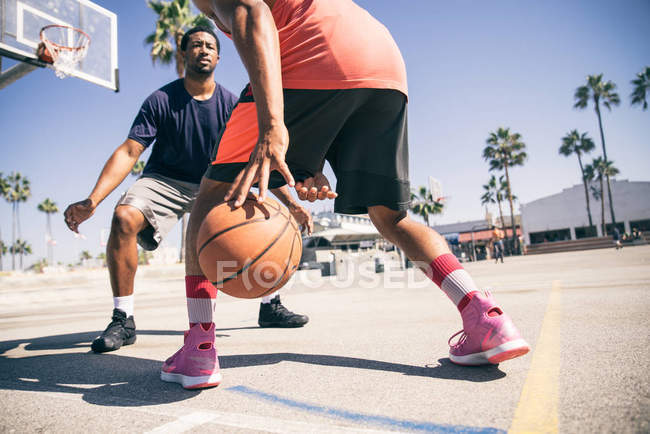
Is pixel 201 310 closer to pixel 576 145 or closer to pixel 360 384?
pixel 360 384

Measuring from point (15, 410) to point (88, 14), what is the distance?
969 centimetres

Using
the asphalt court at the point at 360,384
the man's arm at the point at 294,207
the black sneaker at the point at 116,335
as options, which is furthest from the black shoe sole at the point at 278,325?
the black sneaker at the point at 116,335

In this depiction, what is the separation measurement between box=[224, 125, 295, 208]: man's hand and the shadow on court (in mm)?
892

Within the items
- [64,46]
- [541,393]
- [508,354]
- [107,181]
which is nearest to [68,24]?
[64,46]

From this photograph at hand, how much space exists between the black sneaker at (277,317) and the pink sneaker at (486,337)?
1630mm

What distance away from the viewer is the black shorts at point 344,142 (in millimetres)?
1799

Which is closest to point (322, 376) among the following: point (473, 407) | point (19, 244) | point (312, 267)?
point (473, 407)

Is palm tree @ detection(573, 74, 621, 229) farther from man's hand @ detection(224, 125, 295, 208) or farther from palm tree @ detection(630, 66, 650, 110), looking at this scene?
man's hand @ detection(224, 125, 295, 208)

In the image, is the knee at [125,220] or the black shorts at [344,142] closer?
the black shorts at [344,142]

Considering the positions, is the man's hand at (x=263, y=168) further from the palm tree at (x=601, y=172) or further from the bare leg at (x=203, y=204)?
the palm tree at (x=601, y=172)

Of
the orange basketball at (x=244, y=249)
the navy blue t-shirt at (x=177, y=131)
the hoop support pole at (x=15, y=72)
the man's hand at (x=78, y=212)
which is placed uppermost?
the hoop support pole at (x=15, y=72)

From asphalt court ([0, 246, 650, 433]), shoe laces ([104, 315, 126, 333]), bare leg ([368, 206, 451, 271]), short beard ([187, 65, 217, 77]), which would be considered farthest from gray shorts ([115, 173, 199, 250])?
bare leg ([368, 206, 451, 271])

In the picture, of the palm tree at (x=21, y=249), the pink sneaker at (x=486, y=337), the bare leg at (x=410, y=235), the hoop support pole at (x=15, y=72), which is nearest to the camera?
the pink sneaker at (x=486, y=337)

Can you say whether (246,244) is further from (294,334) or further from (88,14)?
(88,14)
